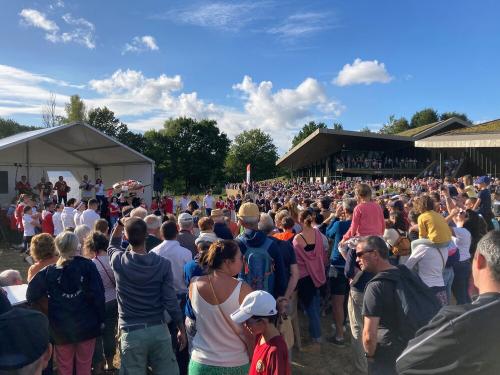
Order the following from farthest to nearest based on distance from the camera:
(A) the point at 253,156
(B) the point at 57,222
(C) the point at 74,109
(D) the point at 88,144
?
(A) the point at 253,156
(C) the point at 74,109
(D) the point at 88,144
(B) the point at 57,222

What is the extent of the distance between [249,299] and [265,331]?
0.63 ft

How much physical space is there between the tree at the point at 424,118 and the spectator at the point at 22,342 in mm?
76985

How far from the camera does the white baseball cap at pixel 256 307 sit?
6.72 feet

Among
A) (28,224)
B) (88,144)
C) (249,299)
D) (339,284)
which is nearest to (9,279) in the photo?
(249,299)

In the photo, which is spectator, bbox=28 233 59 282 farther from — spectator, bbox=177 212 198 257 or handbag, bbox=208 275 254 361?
handbag, bbox=208 275 254 361

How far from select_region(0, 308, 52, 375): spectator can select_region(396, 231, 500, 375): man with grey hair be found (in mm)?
1536

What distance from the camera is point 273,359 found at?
2047mm

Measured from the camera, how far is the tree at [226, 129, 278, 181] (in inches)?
Answer: 2590

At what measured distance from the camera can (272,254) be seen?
3.56 m

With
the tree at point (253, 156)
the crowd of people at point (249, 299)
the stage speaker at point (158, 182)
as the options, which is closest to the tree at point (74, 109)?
the tree at point (253, 156)

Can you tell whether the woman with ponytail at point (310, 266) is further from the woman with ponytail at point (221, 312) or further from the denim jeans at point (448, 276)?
the woman with ponytail at point (221, 312)

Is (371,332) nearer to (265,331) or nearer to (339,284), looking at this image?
(265,331)

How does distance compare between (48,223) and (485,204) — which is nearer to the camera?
(485,204)

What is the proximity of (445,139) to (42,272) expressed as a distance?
2288 centimetres
